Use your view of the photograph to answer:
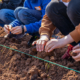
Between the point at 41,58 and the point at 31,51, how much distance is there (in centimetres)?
19

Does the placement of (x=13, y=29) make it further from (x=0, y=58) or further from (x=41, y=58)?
(x=41, y=58)

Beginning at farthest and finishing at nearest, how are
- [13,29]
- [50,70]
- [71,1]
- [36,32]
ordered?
[36,32], [13,29], [50,70], [71,1]

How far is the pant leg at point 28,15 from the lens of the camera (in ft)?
5.76

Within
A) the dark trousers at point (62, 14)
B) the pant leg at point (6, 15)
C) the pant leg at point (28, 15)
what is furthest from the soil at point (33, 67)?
the pant leg at point (6, 15)

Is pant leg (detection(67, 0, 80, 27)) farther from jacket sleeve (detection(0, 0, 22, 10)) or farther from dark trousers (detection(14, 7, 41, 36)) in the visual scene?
jacket sleeve (detection(0, 0, 22, 10))

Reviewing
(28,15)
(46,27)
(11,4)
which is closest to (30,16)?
(28,15)

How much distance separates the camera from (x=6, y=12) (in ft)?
6.91

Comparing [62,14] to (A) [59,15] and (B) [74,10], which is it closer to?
(A) [59,15]

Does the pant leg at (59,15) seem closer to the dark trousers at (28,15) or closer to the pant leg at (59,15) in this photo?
the pant leg at (59,15)

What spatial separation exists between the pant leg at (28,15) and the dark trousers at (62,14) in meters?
0.46

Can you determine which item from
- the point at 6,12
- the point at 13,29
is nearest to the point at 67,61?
the point at 13,29

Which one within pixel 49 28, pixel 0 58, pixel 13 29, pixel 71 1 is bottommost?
pixel 0 58

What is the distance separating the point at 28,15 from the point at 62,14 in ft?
2.01

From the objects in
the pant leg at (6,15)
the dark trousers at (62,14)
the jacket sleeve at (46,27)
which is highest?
the dark trousers at (62,14)
